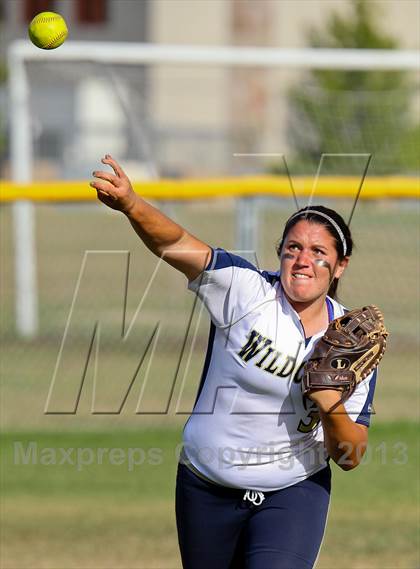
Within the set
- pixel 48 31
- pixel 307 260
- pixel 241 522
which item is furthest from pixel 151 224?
pixel 48 31

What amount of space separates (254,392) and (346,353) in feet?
1.16

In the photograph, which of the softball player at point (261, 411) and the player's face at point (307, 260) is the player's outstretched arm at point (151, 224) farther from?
the player's face at point (307, 260)

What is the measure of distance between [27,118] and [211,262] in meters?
7.25

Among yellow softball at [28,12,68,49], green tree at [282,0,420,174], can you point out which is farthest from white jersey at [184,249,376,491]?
→ green tree at [282,0,420,174]

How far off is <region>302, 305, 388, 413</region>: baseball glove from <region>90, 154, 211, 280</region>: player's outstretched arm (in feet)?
1.49

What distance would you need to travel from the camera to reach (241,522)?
11.3 ft

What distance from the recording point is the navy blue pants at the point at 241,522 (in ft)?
11.1

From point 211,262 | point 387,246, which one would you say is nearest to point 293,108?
point 387,246

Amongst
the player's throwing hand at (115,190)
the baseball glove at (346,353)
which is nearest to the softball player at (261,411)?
the baseball glove at (346,353)

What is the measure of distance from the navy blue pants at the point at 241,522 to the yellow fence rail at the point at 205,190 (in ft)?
12.5

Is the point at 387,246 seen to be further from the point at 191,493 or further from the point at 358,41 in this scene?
the point at 358,41

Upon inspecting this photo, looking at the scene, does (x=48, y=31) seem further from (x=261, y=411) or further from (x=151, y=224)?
(x=261, y=411)

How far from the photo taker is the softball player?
3.39 metres

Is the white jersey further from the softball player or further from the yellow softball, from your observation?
the yellow softball
